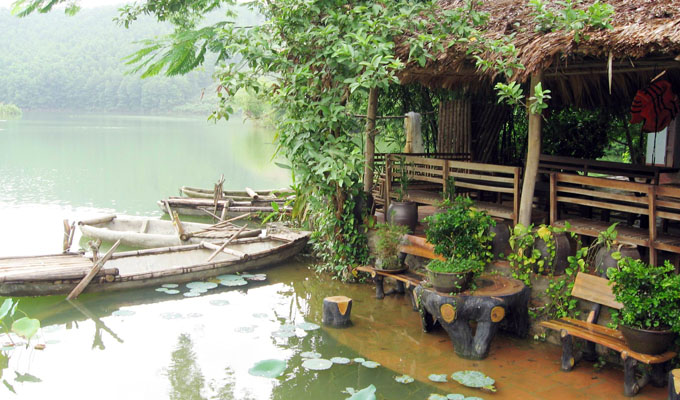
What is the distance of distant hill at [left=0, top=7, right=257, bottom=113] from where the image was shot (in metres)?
53.6

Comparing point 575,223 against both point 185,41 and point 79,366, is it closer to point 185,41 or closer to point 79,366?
point 79,366

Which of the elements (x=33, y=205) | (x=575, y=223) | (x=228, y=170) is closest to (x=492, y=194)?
(x=575, y=223)

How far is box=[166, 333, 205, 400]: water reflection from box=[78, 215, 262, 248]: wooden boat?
348 cm

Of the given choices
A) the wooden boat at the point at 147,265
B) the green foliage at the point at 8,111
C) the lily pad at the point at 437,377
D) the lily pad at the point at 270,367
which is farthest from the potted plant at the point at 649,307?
the green foliage at the point at 8,111

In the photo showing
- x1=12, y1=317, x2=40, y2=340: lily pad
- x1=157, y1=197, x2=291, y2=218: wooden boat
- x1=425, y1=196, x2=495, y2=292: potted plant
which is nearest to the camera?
x1=12, y1=317, x2=40, y2=340: lily pad

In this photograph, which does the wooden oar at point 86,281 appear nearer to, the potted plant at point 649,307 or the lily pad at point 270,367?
the lily pad at point 270,367

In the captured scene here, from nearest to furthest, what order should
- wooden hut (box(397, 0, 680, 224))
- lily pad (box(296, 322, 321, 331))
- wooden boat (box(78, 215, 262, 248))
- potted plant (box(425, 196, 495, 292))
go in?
1. wooden hut (box(397, 0, 680, 224))
2. potted plant (box(425, 196, 495, 292))
3. lily pad (box(296, 322, 321, 331))
4. wooden boat (box(78, 215, 262, 248))

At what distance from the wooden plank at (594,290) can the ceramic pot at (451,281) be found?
0.86 meters

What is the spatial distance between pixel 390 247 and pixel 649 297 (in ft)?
9.45

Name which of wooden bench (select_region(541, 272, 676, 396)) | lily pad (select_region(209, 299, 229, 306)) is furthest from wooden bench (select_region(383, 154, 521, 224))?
lily pad (select_region(209, 299, 229, 306))

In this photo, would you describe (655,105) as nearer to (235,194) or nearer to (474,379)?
(474,379)

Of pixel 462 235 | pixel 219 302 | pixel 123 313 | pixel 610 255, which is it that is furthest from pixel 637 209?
pixel 123 313

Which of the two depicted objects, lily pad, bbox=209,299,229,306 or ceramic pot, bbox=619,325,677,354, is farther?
lily pad, bbox=209,299,229,306

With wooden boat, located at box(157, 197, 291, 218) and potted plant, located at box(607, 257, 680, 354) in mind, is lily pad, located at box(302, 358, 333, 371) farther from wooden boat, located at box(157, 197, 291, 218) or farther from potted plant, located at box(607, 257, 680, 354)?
wooden boat, located at box(157, 197, 291, 218)
